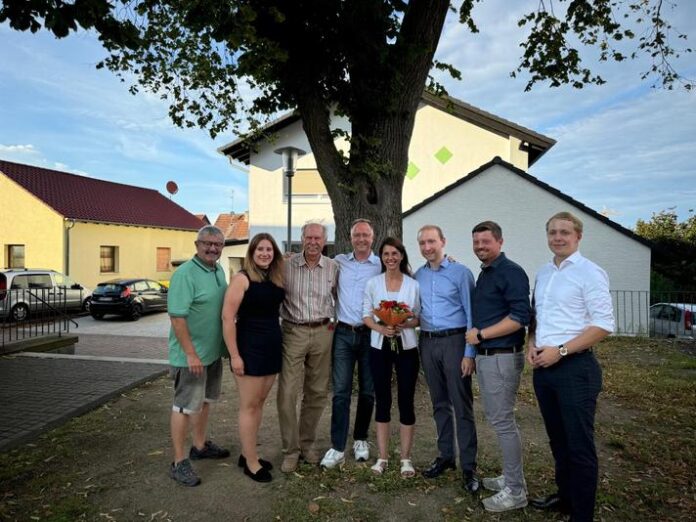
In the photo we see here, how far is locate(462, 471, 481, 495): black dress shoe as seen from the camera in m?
3.74

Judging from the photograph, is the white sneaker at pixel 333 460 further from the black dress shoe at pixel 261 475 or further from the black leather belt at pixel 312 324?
the black leather belt at pixel 312 324

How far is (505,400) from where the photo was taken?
11.2ft

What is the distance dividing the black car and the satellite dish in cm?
1475

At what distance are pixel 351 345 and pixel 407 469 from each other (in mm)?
1141

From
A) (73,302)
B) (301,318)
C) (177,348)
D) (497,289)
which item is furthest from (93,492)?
(73,302)

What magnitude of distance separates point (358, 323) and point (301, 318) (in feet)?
1.65

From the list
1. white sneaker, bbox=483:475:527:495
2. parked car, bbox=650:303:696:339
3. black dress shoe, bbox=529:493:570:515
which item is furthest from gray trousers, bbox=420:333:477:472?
parked car, bbox=650:303:696:339

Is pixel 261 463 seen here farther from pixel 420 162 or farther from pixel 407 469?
pixel 420 162

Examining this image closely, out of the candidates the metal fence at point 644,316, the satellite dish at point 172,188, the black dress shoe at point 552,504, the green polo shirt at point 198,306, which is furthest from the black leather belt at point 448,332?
the satellite dish at point 172,188

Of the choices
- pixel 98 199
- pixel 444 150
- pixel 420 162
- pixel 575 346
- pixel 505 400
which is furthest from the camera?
pixel 98 199

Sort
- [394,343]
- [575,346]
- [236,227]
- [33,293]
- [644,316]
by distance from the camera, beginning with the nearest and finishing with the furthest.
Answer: [575,346] < [394,343] < [644,316] < [33,293] < [236,227]

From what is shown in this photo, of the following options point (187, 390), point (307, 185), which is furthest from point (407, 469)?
point (307, 185)

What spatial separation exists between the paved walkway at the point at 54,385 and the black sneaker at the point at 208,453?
6.33ft

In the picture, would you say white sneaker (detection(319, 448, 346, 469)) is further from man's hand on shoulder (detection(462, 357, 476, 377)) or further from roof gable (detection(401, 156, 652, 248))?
roof gable (detection(401, 156, 652, 248))
